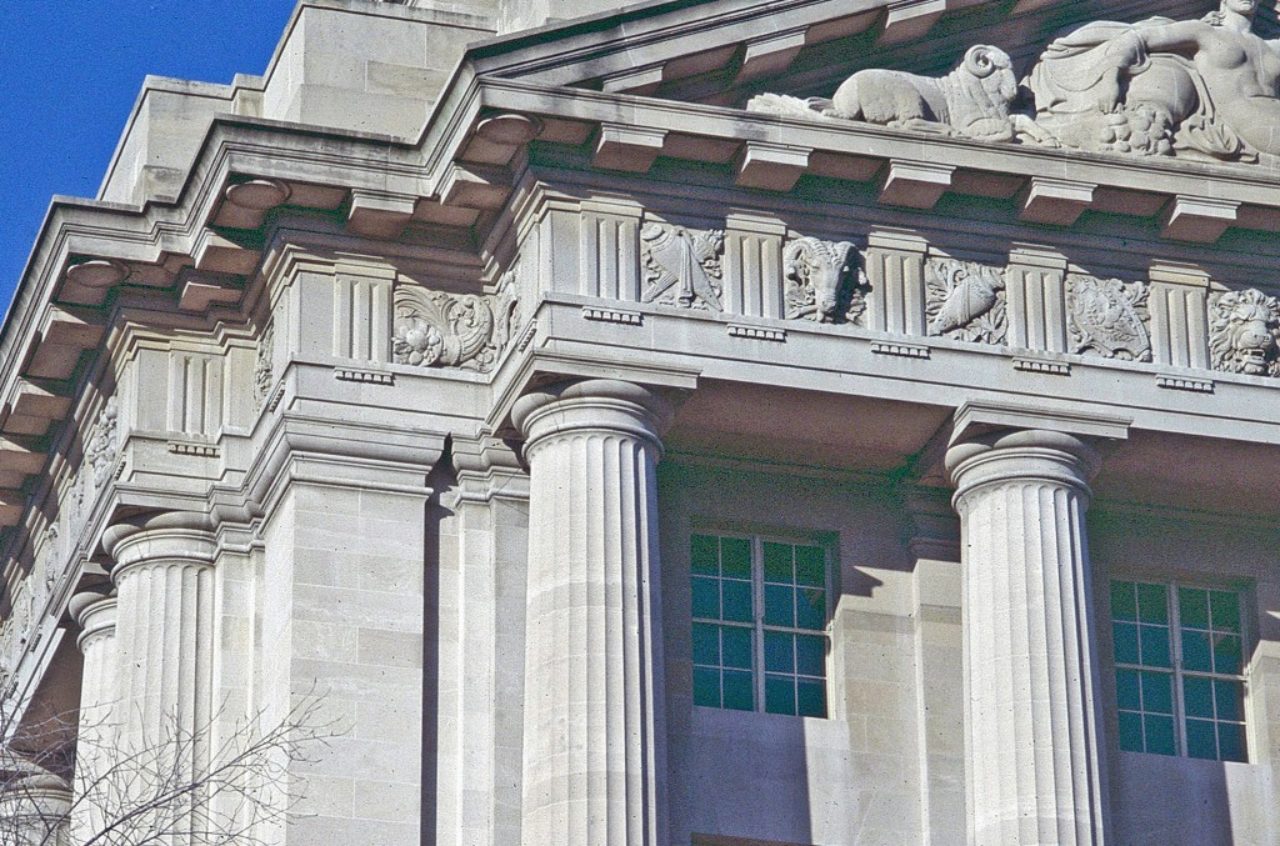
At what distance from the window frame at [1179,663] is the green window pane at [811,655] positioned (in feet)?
10.2

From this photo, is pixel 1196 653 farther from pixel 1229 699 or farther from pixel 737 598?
pixel 737 598

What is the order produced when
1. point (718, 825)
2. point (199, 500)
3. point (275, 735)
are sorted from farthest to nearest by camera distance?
1. point (199, 500)
2. point (718, 825)
3. point (275, 735)

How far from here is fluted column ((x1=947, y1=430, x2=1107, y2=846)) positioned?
117 feet

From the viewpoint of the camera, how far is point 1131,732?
128ft

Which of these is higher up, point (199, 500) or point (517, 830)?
point (199, 500)

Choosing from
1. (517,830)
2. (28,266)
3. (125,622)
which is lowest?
(517,830)

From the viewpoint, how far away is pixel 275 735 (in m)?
34.6

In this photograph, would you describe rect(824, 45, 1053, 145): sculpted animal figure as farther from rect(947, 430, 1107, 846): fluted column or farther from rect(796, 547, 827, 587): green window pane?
rect(796, 547, 827, 587): green window pane

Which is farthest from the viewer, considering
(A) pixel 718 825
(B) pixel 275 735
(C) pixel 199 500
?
(C) pixel 199 500

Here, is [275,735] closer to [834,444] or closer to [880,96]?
[834,444]

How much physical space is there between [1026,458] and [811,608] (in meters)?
3.05

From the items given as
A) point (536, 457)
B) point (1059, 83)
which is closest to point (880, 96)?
point (1059, 83)

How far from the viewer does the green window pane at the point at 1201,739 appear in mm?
39156

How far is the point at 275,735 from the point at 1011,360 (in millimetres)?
8670
